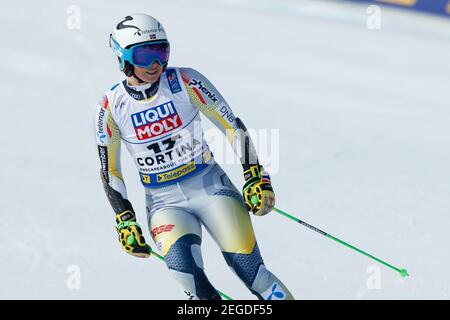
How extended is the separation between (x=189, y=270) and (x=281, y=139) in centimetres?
437

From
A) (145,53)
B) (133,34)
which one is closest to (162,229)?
(145,53)

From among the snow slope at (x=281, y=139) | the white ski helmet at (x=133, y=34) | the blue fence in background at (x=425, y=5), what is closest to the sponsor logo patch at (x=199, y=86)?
the white ski helmet at (x=133, y=34)

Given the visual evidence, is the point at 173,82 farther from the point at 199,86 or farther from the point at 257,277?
the point at 257,277

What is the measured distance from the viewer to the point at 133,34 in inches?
259

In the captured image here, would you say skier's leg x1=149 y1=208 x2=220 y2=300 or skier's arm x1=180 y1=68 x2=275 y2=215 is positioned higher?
skier's arm x1=180 y1=68 x2=275 y2=215

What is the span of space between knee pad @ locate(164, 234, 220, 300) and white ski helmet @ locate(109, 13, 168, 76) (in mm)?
1229

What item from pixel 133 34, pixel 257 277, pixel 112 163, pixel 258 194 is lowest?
pixel 257 277

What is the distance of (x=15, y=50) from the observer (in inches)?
517

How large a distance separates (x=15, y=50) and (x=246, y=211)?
23.4ft

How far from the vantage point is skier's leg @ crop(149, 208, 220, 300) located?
6.54 m

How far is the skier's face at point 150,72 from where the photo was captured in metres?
6.66

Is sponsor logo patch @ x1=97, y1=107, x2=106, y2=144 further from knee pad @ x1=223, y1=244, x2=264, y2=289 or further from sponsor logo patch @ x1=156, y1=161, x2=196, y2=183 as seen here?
knee pad @ x1=223, y1=244, x2=264, y2=289

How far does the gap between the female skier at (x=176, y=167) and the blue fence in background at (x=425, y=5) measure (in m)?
6.17

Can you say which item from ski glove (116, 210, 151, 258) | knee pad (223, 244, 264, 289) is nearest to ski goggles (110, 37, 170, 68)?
ski glove (116, 210, 151, 258)
